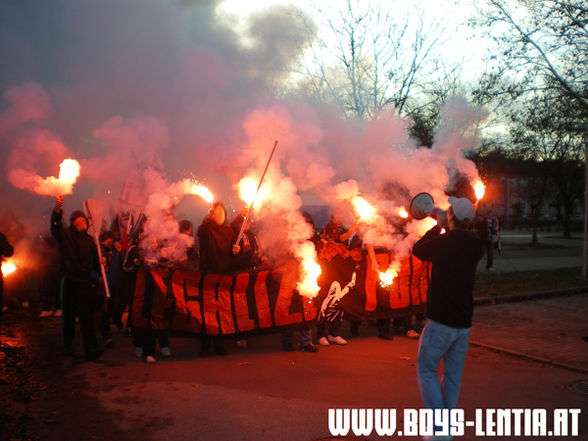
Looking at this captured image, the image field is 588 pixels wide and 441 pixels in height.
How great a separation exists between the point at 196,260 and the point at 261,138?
2.30 meters

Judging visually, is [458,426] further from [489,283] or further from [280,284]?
[489,283]

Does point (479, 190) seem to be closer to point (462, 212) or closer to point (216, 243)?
point (462, 212)

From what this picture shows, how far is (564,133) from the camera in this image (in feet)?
43.4

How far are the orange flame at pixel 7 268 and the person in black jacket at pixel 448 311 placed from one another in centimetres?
849

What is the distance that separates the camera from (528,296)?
36.6 feet

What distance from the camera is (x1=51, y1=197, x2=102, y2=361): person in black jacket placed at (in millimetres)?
6309

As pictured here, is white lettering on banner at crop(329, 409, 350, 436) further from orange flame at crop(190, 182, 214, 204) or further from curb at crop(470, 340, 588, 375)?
orange flame at crop(190, 182, 214, 204)

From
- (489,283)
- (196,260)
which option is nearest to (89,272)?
(196,260)

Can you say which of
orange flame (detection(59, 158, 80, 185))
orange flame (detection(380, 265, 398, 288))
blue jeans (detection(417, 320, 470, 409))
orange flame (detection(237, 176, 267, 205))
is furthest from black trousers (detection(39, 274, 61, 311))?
blue jeans (detection(417, 320, 470, 409))

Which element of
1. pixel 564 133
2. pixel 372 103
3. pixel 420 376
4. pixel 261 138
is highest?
pixel 372 103

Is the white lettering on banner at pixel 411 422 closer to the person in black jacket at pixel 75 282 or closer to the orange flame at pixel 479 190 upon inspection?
the orange flame at pixel 479 190

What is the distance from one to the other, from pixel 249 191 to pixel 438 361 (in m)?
3.87

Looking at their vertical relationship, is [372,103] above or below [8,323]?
above

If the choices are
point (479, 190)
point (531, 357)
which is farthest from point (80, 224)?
point (531, 357)
